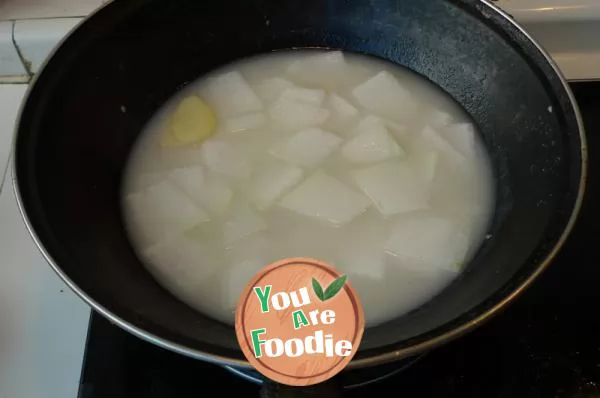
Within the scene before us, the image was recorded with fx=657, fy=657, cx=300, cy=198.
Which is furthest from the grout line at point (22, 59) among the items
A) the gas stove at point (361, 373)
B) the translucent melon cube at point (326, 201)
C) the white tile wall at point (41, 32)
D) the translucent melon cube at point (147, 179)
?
the translucent melon cube at point (326, 201)

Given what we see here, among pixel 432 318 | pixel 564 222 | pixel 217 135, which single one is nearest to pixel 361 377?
pixel 432 318

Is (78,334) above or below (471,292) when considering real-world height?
below

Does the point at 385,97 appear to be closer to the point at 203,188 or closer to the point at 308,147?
the point at 308,147

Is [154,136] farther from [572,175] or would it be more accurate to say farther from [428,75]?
[572,175]

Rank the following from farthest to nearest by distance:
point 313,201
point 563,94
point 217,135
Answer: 1. point 217,135
2. point 313,201
3. point 563,94

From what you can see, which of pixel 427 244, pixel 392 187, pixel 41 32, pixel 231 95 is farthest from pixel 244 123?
pixel 41 32

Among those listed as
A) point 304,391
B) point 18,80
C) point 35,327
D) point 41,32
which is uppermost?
point 41,32

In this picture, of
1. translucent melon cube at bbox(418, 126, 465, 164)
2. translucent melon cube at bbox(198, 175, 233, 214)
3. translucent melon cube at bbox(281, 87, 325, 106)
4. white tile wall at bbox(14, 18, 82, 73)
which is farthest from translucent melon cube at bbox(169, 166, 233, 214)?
white tile wall at bbox(14, 18, 82, 73)

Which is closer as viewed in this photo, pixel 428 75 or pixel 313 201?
pixel 313 201
